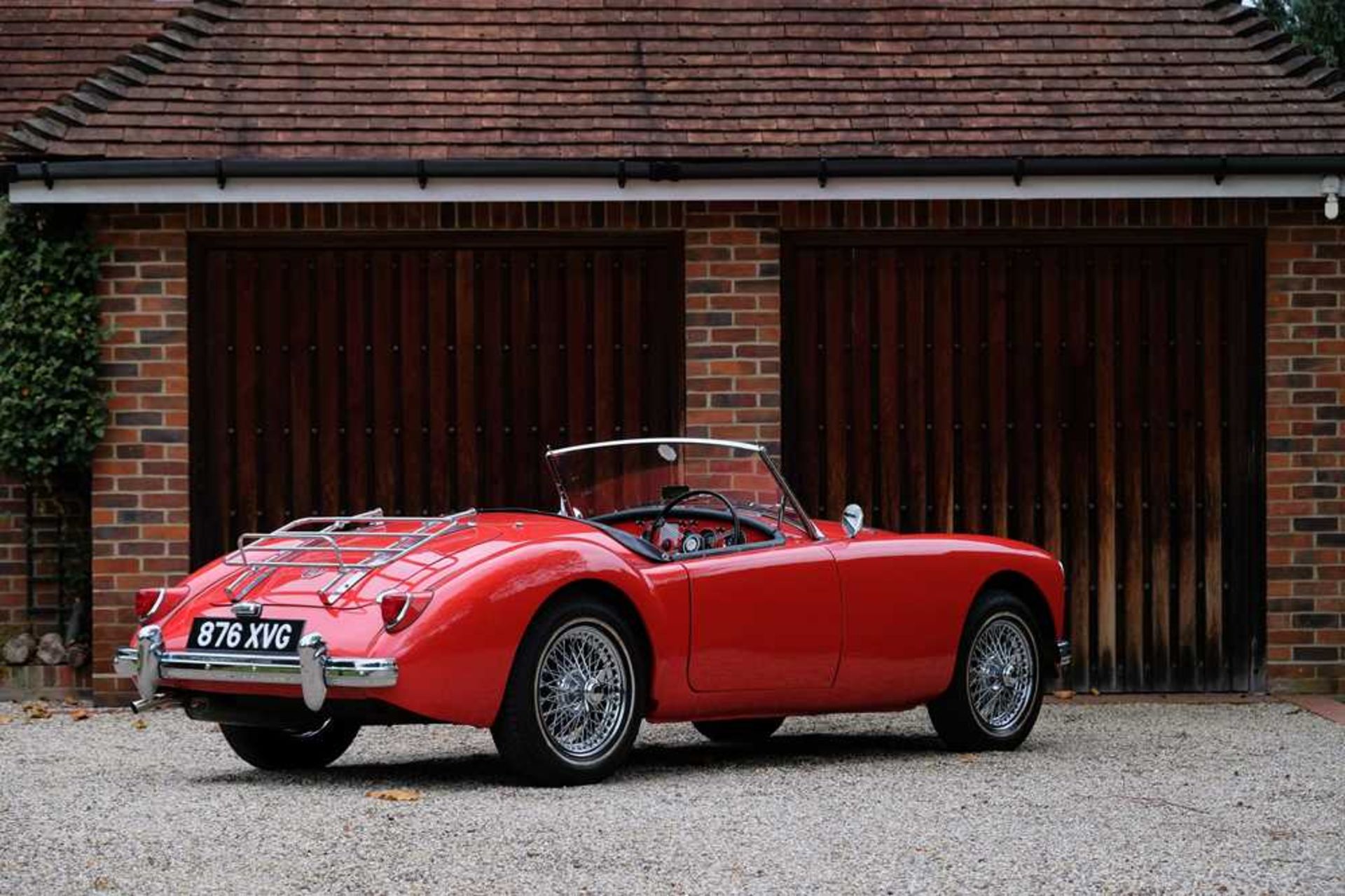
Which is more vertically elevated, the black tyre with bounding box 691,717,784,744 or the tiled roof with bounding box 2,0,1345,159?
the tiled roof with bounding box 2,0,1345,159

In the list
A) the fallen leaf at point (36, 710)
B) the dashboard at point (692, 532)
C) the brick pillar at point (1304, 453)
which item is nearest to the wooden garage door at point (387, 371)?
the fallen leaf at point (36, 710)

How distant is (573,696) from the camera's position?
27.5 feet

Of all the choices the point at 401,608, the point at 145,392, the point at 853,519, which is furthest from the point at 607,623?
the point at 145,392

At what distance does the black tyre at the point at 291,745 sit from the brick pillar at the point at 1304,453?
5960 millimetres

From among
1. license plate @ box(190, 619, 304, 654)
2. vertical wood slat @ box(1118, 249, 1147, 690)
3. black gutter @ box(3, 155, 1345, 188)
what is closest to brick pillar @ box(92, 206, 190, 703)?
black gutter @ box(3, 155, 1345, 188)

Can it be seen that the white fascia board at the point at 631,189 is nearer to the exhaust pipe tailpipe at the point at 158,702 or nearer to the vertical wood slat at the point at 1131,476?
the vertical wood slat at the point at 1131,476

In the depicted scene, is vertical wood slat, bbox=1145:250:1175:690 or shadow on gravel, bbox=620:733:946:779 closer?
shadow on gravel, bbox=620:733:946:779

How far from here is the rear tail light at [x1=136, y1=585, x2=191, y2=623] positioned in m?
8.76

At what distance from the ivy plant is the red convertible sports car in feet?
10.1

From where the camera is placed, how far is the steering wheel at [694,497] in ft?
30.9

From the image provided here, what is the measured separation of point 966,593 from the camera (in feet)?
32.2

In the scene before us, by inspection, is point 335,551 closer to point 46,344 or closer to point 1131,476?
point 46,344

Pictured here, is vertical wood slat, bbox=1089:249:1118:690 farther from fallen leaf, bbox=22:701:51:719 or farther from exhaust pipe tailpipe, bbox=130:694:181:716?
exhaust pipe tailpipe, bbox=130:694:181:716

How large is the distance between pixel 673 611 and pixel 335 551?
127 centimetres
